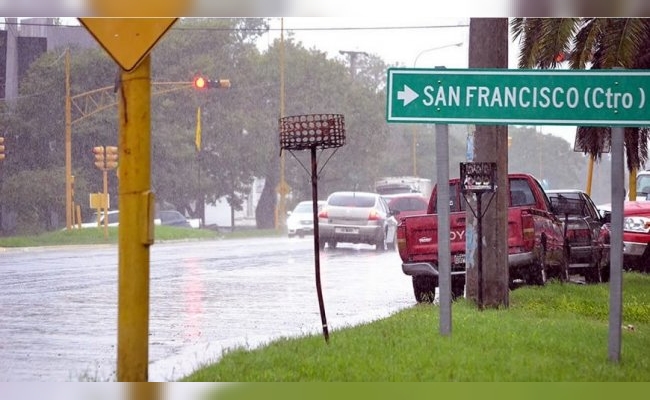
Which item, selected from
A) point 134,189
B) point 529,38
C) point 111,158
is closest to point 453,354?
point 134,189

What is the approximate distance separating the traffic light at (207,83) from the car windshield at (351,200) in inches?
67.9

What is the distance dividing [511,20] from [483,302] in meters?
3.04

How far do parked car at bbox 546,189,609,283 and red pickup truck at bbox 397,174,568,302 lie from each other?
1048 mm

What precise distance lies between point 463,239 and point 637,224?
3131mm

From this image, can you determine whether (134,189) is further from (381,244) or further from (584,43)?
(381,244)

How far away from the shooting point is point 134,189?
26.5 ft

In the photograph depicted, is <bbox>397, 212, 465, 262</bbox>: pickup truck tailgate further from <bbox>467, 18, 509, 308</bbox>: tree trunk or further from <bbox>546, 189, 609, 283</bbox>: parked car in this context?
<bbox>546, 189, 609, 283</bbox>: parked car

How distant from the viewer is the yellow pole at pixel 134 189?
8.06 metres

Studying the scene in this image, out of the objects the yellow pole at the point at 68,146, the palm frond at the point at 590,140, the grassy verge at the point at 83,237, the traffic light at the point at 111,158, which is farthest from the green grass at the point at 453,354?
the palm frond at the point at 590,140

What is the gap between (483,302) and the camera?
12977 mm

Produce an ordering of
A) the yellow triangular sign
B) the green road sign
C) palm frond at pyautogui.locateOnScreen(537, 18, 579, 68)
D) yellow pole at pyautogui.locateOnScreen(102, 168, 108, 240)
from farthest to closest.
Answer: palm frond at pyautogui.locateOnScreen(537, 18, 579, 68), yellow pole at pyautogui.locateOnScreen(102, 168, 108, 240), the green road sign, the yellow triangular sign

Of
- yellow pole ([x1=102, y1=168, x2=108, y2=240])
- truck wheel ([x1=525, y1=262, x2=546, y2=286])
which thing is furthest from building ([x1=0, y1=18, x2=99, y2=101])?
truck wheel ([x1=525, y1=262, x2=546, y2=286])

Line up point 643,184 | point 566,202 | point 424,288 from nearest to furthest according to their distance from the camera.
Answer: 1. point 424,288
2. point 566,202
3. point 643,184

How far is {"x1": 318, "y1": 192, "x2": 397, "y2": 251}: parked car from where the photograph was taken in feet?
45.2
